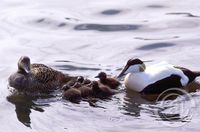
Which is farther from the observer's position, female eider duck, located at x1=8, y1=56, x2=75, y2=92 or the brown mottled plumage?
female eider duck, located at x1=8, y1=56, x2=75, y2=92

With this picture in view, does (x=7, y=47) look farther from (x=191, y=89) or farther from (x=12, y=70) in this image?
(x=191, y=89)

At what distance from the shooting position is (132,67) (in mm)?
9273

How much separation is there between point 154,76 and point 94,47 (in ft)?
7.03

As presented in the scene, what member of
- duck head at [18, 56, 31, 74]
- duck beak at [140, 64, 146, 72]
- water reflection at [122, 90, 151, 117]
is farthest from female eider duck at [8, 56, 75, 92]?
duck beak at [140, 64, 146, 72]

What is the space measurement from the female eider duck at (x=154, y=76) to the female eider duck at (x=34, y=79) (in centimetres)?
97

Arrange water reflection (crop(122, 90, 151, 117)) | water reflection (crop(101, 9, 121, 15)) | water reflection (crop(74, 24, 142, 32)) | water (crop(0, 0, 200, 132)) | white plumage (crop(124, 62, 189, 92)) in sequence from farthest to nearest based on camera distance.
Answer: water reflection (crop(101, 9, 121, 15))
water reflection (crop(74, 24, 142, 32))
white plumage (crop(124, 62, 189, 92))
water reflection (crop(122, 90, 151, 117))
water (crop(0, 0, 200, 132))

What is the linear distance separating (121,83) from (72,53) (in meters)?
1.62

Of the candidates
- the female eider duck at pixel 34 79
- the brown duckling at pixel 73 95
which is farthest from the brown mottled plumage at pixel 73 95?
the female eider duck at pixel 34 79

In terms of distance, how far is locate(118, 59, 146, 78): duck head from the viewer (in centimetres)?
923

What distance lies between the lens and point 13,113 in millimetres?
8555

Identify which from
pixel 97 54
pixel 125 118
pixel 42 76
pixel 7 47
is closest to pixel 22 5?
pixel 7 47

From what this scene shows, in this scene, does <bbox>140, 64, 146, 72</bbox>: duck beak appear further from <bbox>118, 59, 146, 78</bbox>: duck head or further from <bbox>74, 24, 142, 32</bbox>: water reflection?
<bbox>74, 24, 142, 32</bbox>: water reflection

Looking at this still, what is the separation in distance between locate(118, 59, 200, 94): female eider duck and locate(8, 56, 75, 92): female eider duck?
97cm

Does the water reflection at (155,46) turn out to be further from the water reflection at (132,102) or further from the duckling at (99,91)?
the duckling at (99,91)
